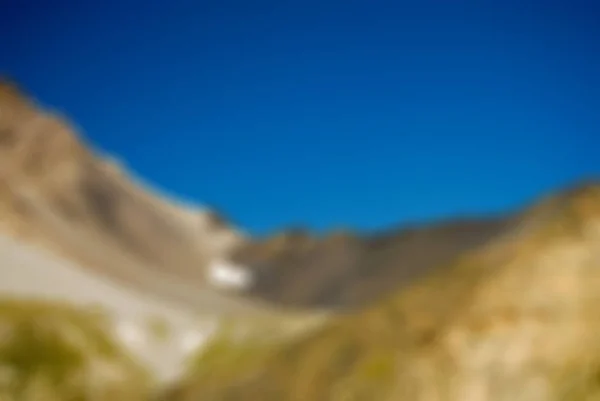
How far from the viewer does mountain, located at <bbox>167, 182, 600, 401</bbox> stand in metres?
35.3

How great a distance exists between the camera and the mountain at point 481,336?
116 feet

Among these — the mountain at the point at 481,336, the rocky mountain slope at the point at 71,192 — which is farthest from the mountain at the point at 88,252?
the mountain at the point at 481,336

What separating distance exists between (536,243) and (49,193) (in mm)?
121966

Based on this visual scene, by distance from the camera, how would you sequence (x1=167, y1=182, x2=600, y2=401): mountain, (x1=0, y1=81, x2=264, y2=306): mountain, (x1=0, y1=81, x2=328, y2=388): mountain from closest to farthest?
(x1=167, y1=182, x2=600, y2=401): mountain → (x1=0, y1=81, x2=328, y2=388): mountain → (x1=0, y1=81, x2=264, y2=306): mountain

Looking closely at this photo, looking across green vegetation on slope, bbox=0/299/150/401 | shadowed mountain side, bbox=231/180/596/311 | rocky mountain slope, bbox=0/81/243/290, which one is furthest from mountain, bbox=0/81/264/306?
green vegetation on slope, bbox=0/299/150/401

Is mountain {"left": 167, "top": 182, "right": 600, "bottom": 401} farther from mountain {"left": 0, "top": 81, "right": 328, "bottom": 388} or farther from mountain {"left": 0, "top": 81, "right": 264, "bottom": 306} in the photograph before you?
mountain {"left": 0, "top": 81, "right": 264, "bottom": 306}

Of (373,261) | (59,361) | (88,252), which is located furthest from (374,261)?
(59,361)

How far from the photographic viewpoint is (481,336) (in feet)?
125

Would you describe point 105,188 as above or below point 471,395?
above

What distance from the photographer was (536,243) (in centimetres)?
4206

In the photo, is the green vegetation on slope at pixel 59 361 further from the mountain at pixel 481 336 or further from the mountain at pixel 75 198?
the mountain at pixel 75 198

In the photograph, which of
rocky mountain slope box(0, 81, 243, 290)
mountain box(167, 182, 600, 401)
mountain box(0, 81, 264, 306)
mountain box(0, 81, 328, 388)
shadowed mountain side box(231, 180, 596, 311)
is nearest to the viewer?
mountain box(167, 182, 600, 401)

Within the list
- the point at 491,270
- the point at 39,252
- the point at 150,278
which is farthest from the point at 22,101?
the point at 491,270

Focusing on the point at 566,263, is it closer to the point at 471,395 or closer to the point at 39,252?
the point at 471,395
